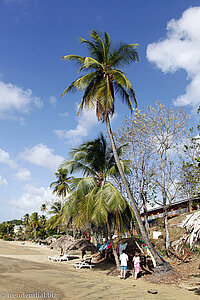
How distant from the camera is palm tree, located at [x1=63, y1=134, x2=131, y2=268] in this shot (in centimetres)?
1343

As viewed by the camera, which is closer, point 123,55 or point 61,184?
point 123,55

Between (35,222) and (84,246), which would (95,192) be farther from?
(35,222)

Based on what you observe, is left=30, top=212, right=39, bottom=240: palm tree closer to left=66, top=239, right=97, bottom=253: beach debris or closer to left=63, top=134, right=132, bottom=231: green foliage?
left=66, top=239, right=97, bottom=253: beach debris

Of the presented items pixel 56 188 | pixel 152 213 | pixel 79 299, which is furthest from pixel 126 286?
pixel 152 213

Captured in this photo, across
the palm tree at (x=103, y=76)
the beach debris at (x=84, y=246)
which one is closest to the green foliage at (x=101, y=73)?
the palm tree at (x=103, y=76)

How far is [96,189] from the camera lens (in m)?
15.3

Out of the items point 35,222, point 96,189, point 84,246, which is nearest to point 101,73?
point 96,189

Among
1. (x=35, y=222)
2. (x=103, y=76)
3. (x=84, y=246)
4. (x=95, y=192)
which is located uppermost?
(x=103, y=76)

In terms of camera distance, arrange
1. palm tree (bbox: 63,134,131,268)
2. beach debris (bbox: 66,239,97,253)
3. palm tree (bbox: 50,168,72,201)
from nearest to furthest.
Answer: palm tree (bbox: 63,134,131,268), beach debris (bbox: 66,239,97,253), palm tree (bbox: 50,168,72,201)

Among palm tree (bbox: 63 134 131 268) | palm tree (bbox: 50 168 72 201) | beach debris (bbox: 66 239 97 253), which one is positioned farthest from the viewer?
palm tree (bbox: 50 168 72 201)

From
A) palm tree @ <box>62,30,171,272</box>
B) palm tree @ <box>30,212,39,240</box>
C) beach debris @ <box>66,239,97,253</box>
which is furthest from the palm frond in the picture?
palm tree @ <box>30,212,39,240</box>

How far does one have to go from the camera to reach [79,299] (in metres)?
→ 8.17

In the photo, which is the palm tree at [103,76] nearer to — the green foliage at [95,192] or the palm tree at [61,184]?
the green foliage at [95,192]

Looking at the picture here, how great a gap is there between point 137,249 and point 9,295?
1057cm
